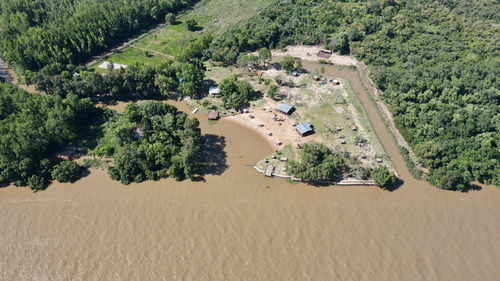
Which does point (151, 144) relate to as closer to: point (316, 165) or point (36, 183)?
point (36, 183)

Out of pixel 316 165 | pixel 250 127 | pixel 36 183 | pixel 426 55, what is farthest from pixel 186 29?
pixel 316 165

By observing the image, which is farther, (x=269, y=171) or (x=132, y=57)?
(x=132, y=57)

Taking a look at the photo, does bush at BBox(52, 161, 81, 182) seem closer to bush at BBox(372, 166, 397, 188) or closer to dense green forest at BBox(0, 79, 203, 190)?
dense green forest at BBox(0, 79, 203, 190)

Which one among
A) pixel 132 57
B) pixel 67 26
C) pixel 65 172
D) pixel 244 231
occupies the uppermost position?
pixel 67 26

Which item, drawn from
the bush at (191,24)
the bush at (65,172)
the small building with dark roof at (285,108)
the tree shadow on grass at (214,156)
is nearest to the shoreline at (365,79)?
the small building with dark roof at (285,108)

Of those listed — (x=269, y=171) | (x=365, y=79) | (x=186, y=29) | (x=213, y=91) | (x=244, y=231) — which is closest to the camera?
(x=244, y=231)

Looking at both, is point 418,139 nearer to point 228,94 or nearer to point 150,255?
point 228,94

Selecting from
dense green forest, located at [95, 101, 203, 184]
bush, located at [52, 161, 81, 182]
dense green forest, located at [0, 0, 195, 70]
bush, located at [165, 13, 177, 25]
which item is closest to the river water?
bush, located at [52, 161, 81, 182]

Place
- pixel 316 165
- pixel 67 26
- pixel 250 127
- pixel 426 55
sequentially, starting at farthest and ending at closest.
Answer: pixel 67 26
pixel 426 55
pixel 250 127
pixel 316 165
